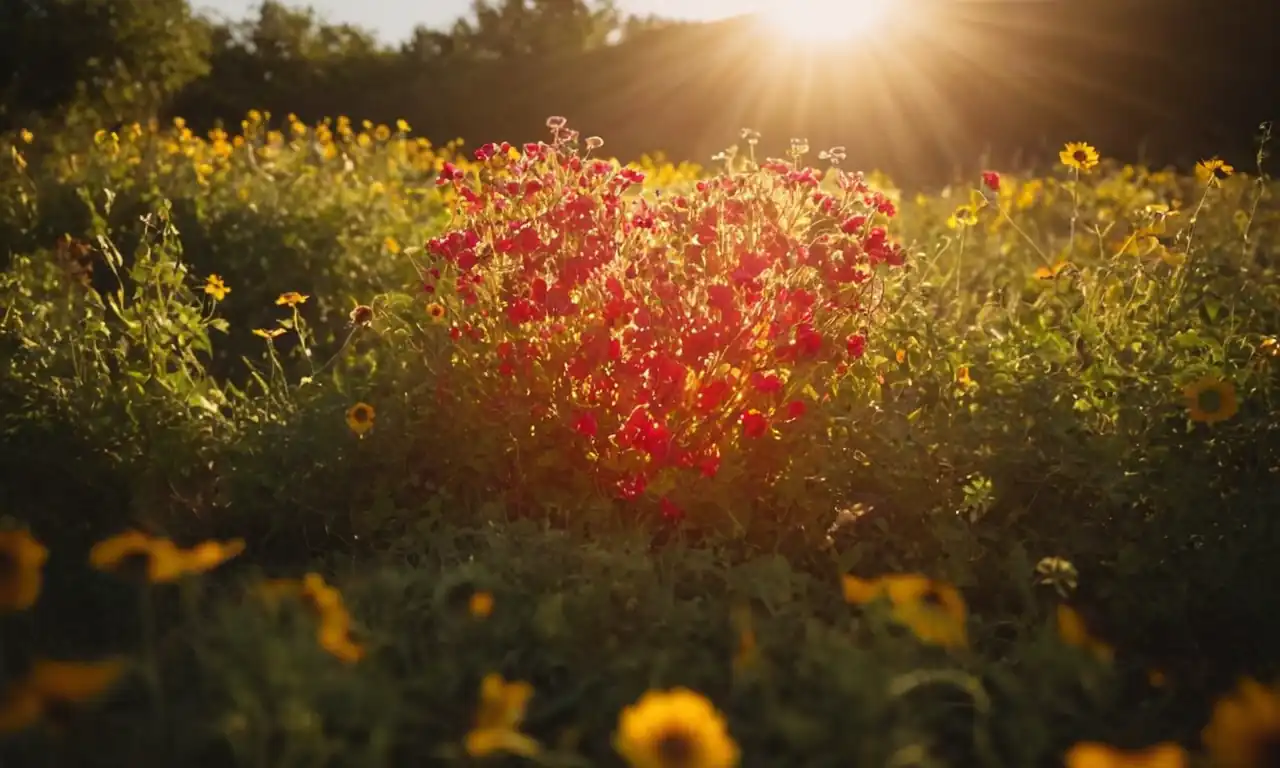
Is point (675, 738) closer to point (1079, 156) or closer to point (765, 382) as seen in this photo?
point (765, 382)

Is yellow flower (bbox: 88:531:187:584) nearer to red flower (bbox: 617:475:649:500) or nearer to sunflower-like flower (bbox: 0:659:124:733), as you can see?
sunflower-like flower (bbox: 0:659:124:733)

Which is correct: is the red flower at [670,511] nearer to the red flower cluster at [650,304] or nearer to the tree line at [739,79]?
the red flower cluster at [650,304]

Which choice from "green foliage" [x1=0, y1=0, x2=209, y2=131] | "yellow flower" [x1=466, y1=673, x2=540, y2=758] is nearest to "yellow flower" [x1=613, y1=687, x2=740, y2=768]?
"yellow flower" [x1=466, y1=673, x2=540, y2=758]

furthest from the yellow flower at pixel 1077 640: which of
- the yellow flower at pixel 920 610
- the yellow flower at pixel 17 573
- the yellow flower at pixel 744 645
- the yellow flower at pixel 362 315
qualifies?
the yellow flower at pixel 362 315

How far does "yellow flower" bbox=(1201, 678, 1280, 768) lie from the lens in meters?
1.58

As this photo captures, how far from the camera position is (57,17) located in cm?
1125

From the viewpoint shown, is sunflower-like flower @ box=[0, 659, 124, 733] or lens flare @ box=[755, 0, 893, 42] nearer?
sunflower-like flower @ box=[0, 659, 124, 733]

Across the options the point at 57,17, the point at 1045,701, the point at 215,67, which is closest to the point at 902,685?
the point at 1045,701

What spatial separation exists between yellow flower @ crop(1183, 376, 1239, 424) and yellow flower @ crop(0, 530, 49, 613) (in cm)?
249

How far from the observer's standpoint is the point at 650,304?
10.4 feet

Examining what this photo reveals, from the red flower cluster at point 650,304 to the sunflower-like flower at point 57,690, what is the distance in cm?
150

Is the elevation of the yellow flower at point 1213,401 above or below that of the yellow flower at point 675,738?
below

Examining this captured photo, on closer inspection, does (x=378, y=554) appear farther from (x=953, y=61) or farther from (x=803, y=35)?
(x=953, y=61)

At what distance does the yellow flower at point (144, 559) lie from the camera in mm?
1749
